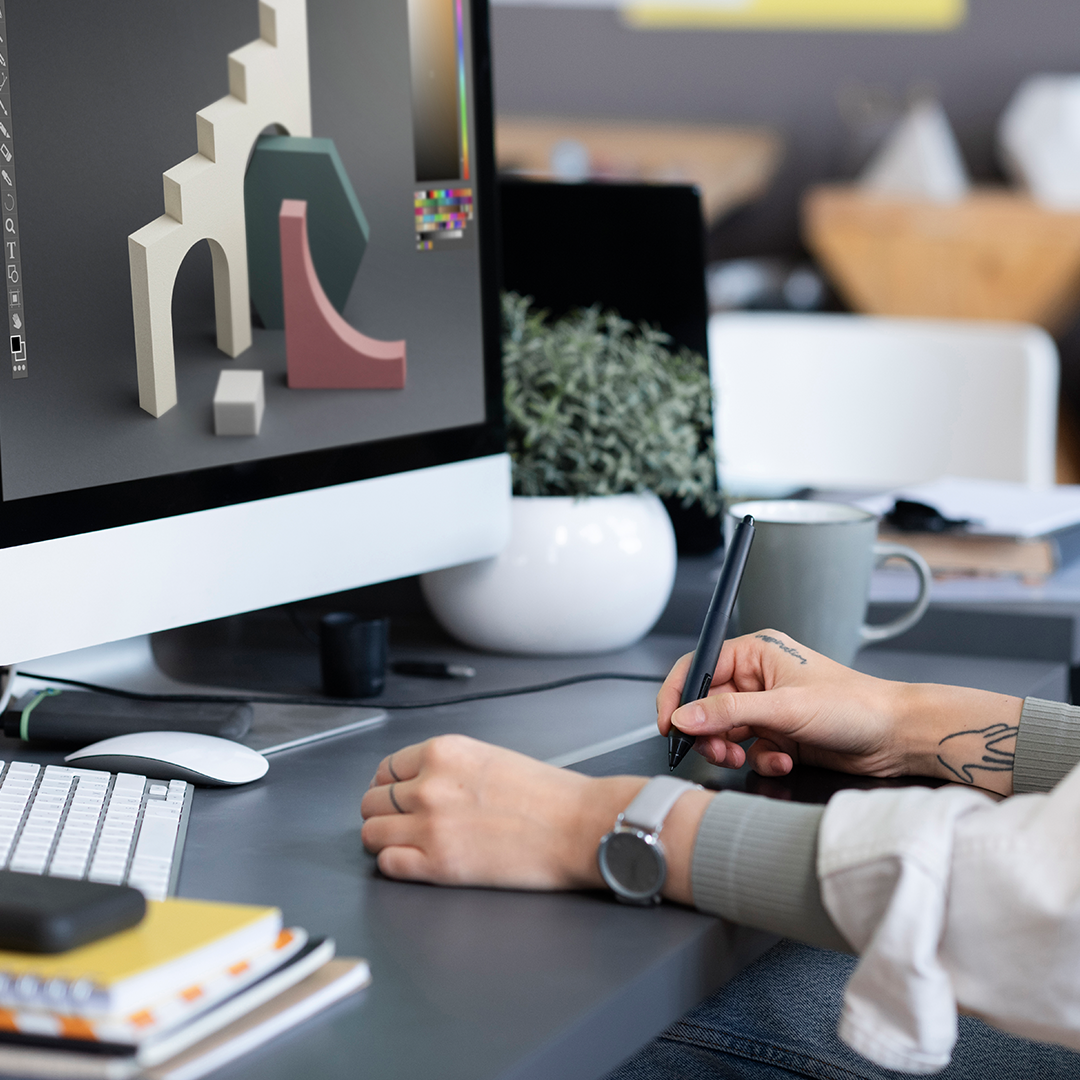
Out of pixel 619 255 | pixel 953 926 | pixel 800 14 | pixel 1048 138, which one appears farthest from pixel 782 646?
pixel 800 14

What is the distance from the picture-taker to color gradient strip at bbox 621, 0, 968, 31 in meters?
3.12

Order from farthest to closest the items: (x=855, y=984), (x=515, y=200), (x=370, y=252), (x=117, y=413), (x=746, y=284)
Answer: (x=746, y=284) → (x=515, y=200) → (x=370, y=252) → (x=117, y=413) → (x=855, y=984)

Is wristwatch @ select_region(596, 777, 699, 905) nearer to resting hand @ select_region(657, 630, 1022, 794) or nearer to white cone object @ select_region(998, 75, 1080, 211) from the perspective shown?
resting hand @ select_region(657, 630, 1022, 794)

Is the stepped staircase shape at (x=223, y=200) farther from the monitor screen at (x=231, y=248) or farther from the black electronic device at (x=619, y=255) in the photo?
the black electronic device at (x=619, y=255)

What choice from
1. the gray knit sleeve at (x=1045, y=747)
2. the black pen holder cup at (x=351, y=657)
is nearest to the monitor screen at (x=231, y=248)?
the black pen holder cup at (x=351, y=657)

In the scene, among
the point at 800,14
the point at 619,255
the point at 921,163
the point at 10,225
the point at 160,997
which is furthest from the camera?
the point at 800,14

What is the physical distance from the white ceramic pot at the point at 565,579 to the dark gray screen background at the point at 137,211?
6.7 inches

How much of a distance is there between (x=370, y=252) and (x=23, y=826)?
460 mm

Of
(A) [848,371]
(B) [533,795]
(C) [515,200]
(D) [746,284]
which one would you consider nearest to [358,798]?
(B) [533,795]

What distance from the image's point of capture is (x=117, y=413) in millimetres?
764

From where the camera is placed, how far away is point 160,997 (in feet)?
1.48

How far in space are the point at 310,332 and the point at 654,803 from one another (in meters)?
0.41

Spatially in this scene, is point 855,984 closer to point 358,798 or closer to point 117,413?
point 358,798

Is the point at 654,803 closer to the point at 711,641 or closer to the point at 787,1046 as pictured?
the point at 711,641
